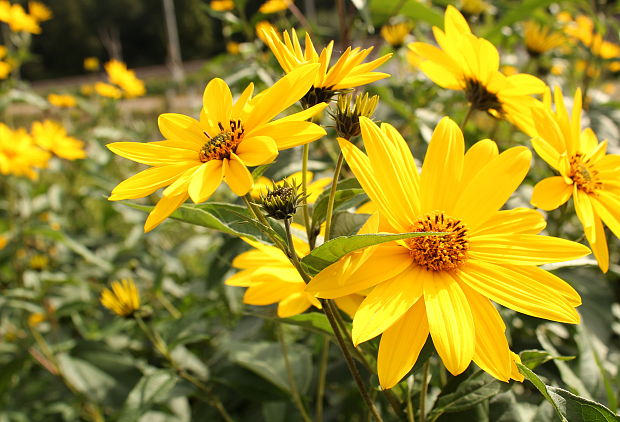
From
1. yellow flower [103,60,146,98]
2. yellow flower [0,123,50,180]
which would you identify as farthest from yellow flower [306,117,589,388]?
yellow flower [103,60,146,98]

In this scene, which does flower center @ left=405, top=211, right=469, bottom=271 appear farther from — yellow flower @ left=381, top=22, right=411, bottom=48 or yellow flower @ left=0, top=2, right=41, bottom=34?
yellow flower @ left=0, top=2, right=41, bottom=34

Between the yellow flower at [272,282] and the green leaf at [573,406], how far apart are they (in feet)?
0.91

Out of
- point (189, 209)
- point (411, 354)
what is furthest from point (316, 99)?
point (411, 354)

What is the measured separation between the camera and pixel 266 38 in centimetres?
54

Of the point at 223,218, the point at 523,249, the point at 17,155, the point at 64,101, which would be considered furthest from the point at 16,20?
the point at 523,249

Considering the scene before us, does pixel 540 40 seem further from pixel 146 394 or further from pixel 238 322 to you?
pixel 146 394

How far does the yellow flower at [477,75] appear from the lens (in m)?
0.70

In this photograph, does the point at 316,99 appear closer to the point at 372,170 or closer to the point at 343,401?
the point at 372,170

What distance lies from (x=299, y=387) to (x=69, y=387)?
3.19 feet

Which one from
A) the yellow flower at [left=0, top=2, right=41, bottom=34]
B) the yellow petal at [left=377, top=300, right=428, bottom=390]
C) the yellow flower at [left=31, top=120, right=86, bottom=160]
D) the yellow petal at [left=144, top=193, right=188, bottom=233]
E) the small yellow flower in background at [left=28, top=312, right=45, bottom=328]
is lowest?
the yellow petal at [left=377, top=300, right=428, bottom=390]

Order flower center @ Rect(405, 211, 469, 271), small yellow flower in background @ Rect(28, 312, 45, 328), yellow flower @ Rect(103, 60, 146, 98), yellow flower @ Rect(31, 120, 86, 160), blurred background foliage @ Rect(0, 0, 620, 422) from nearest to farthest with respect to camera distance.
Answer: flower center @ Rect(405, 211, 469, 271) < blurred background foliage @ Rect(0, 0, 620, 422) < small yellow flower in background @ Rect(28, 312, 45, 328) < yellow flower @ Rect(31, 120, 86, 160) < yellow flower @ Rect(103, 60, 146, 98)

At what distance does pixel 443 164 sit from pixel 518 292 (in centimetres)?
17

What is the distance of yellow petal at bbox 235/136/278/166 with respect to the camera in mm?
459

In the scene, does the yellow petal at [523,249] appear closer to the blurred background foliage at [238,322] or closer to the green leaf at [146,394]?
the blurred background foliage at [238,322]
